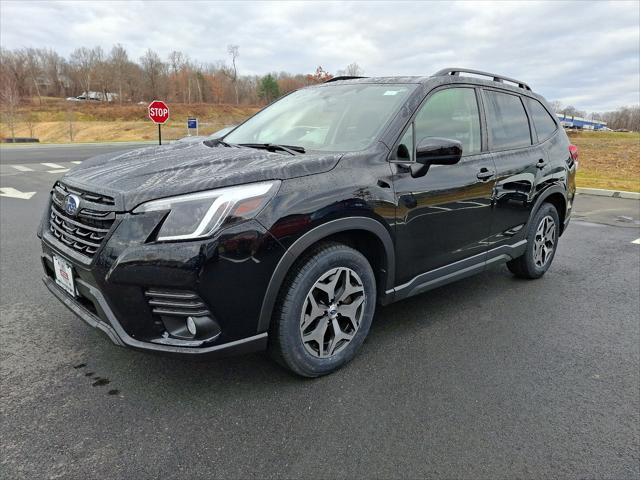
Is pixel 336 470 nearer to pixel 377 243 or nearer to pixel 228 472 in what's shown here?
pixel 228 472

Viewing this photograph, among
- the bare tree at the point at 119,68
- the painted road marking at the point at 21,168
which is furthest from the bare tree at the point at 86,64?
the painted road marking at the point at 21,168

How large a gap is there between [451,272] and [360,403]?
136cm

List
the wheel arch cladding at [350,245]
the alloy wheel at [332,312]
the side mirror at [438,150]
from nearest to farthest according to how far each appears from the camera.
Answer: the wheel arch cladding at [350,245], the alloy wheel at [332,312], the side mirror at [438,150]

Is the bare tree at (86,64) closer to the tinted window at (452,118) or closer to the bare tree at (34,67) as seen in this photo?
the bare tree at (34,67)

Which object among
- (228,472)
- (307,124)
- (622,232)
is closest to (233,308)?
(228,472)

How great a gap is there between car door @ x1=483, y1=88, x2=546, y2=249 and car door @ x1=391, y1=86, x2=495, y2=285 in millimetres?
152

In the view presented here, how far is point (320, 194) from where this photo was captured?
2.49 meters

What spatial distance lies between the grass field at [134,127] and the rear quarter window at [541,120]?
14454mm

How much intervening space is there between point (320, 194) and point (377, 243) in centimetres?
58

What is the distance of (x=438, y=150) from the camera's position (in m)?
2.83

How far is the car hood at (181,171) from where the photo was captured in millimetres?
2240

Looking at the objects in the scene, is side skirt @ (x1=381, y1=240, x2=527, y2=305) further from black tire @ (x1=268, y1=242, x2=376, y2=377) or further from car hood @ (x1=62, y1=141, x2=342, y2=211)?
car hood @ (x1=62, y1=141, x2=342, y2=211)

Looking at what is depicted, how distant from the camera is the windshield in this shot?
10.0ft

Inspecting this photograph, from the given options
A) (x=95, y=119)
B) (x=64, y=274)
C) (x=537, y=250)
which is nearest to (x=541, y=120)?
(x=537, y=250)
